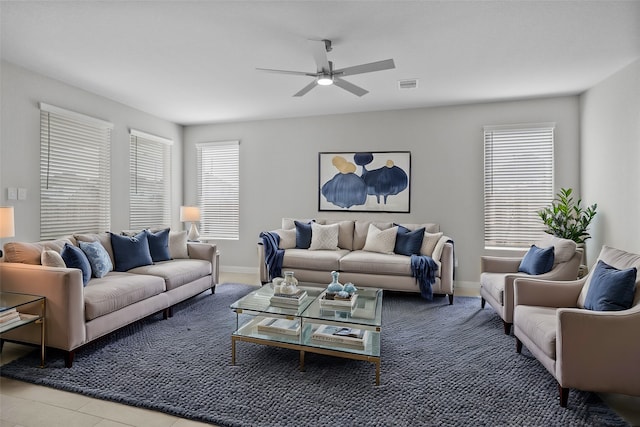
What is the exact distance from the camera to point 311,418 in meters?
1.94

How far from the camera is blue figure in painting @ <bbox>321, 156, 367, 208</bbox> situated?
5.48 metres

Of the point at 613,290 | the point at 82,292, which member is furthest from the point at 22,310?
the point at 613,290

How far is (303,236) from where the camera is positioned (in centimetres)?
513

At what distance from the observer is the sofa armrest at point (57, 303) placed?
2.51 meters

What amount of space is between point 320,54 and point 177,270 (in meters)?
2.71

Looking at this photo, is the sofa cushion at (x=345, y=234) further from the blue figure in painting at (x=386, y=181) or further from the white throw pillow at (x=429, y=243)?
the white throw pillow at (x=429, y=243)

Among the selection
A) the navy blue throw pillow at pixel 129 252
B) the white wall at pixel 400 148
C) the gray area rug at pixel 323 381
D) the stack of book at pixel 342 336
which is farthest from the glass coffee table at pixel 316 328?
the white wall at pixel 400 148

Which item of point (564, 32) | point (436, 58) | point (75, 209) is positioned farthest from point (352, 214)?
point (75, 209)

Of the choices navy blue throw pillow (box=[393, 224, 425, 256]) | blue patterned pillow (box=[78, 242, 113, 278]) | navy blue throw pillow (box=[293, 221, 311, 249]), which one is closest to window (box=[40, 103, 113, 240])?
blue patterned pillow (box=[78, 242, 113, 278])

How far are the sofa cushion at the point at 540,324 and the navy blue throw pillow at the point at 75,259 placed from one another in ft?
11.9

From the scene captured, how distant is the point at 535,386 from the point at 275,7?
10.7ft

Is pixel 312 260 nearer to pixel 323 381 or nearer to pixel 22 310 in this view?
pixel 323 381

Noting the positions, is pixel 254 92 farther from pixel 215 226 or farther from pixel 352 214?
pixel 215 226

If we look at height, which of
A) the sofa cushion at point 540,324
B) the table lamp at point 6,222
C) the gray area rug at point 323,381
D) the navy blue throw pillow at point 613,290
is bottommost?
the gray area rug at point 323,381
